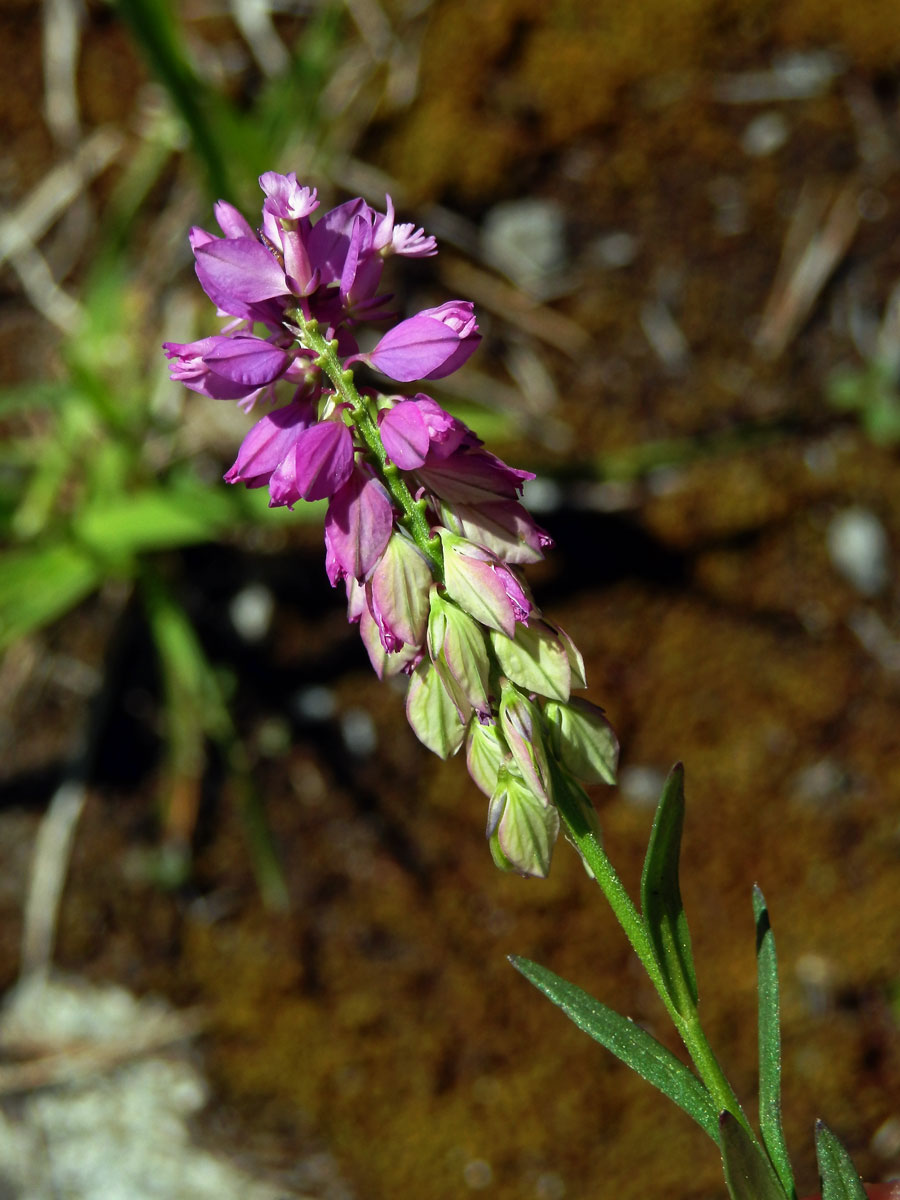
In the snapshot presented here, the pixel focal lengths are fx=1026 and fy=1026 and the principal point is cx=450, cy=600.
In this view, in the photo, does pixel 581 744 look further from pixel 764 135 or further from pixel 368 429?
pixel 764 135

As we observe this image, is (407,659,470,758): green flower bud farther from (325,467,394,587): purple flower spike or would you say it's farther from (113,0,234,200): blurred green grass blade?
(113,0,234,200): blurred green grass blade

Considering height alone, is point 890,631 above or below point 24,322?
below

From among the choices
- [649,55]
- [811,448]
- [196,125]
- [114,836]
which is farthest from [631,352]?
[114,836]

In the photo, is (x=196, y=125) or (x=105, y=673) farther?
(x=105, y=673)

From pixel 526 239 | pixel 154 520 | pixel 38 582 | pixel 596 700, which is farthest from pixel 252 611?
pixel 526 239

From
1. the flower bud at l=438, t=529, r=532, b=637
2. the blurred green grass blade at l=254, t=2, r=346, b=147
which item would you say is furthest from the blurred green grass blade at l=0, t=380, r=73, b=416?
the flower bud at l=438, t=529, r=532, b=637

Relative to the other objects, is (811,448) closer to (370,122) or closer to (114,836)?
(370,122)
